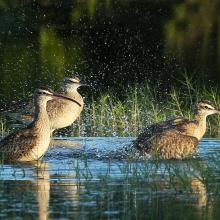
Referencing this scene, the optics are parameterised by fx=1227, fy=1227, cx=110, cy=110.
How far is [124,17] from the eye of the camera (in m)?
31.1

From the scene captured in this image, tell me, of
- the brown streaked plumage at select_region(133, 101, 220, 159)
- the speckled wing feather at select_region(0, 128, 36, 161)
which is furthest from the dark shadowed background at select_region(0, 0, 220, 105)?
the speckled wing feather at select_region(0, 128, 36, 161)

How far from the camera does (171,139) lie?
14.5 metres

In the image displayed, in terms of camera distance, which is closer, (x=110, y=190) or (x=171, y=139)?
(x=110, y=190)

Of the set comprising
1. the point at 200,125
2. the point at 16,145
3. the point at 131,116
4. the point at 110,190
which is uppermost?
the point at 131,116

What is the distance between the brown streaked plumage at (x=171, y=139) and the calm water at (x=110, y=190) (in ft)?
2.15

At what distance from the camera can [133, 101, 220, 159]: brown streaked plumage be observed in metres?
14.0

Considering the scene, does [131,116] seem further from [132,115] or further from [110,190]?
[110,190]

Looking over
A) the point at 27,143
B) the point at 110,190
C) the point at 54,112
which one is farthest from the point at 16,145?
the point at 54,112

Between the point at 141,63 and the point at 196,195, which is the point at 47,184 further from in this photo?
the point at 141,63

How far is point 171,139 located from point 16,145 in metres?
1.85

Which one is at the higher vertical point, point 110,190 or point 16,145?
point 16,145

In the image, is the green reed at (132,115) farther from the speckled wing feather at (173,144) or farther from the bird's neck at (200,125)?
the speckled wing feather at (173,144)

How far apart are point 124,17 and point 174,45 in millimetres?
3743

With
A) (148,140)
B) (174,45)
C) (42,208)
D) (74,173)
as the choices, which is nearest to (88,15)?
(174,45)
